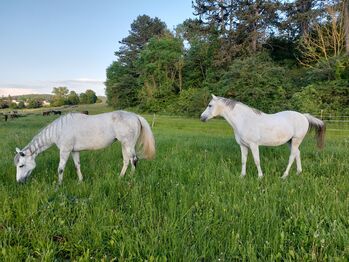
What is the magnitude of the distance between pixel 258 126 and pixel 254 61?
24.2m

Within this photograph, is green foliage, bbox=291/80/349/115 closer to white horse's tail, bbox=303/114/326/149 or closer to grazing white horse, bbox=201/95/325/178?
white horse's tail, bbox=303/114/326/149

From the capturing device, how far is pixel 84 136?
18.5 ft

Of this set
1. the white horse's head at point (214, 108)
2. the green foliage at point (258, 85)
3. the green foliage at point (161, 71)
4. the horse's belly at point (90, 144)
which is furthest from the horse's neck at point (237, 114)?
the green foliage at point (161, 71)

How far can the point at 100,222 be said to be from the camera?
3.15m

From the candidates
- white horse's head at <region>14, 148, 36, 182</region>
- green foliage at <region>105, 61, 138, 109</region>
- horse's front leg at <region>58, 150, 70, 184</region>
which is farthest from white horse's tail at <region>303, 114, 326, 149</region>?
green foliage at <region>105, 61, 138, 109</region>

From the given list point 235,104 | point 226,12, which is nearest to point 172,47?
point 226,12

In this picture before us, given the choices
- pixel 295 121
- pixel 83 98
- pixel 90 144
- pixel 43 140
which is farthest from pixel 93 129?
pixel 83 98

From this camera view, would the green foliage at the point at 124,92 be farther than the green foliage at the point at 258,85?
Yes

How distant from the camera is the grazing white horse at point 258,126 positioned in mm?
5895

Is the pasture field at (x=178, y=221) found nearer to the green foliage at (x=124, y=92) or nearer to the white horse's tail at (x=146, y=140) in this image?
the white horse's tail at (x=146, y=140)

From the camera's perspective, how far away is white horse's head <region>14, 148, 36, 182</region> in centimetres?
495

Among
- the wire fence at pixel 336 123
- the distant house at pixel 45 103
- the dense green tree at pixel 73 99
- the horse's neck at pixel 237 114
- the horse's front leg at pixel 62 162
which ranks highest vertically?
the dense green tree at pixel 73 99

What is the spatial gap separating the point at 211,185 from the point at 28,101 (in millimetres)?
93934

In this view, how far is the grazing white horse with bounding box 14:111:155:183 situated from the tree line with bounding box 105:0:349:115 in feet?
64.6
